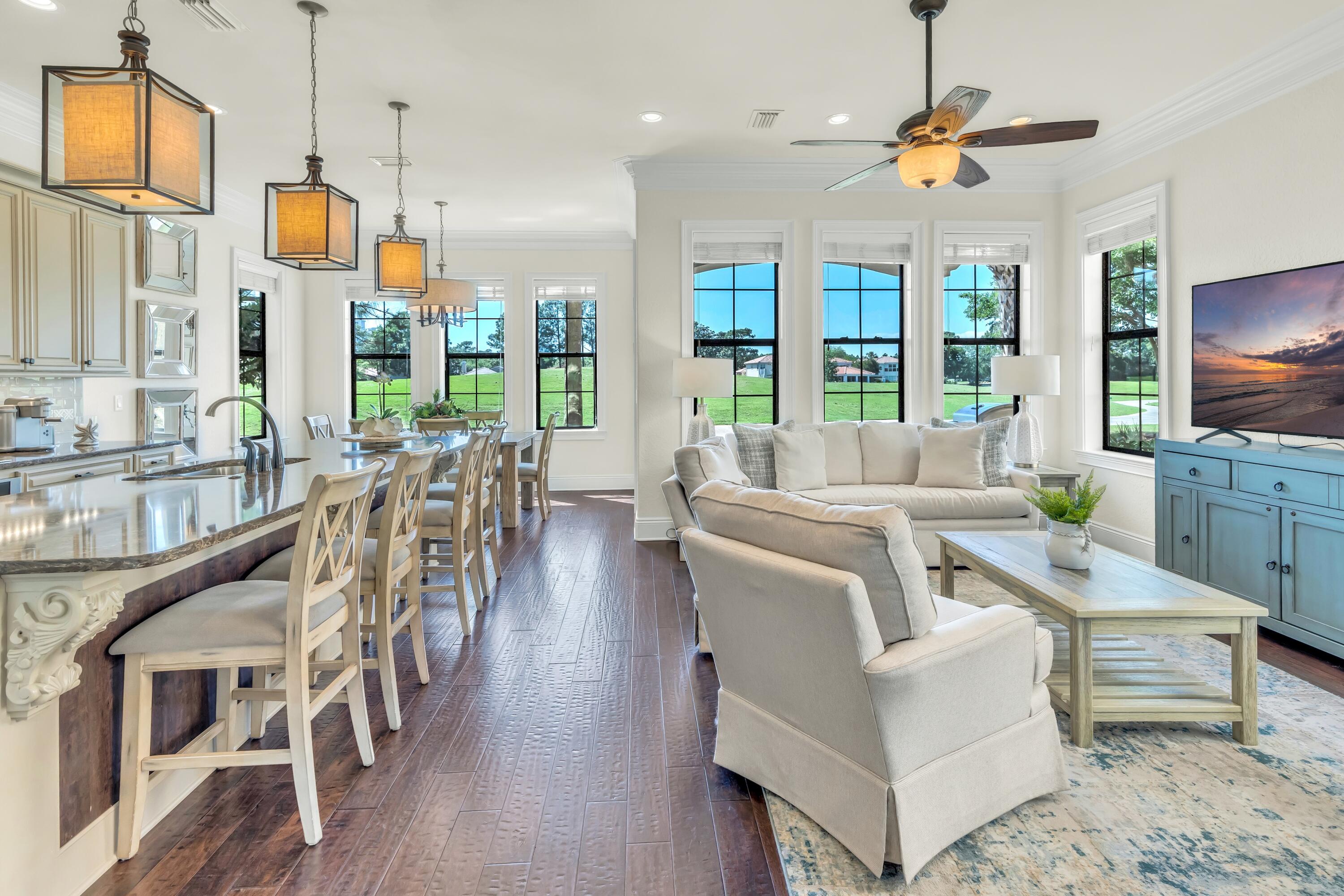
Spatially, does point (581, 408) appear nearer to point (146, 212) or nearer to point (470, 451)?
point (470, 451)

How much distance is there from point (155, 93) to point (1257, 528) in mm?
4584

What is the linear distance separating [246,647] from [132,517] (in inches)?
16.6

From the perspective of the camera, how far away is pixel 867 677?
1629 mm

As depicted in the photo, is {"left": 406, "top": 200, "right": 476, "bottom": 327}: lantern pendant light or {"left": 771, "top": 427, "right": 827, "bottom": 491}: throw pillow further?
{"left": 406, "top": 200, "right": 476, "bottom": 327}: lantern pendant light

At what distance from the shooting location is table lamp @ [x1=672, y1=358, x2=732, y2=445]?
529 cm

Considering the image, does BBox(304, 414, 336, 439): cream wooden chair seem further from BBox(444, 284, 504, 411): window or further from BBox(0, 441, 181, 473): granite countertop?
BBox(444, 284, 504, 411): window

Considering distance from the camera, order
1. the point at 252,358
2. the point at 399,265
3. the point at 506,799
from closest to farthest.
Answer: the point at 506,799 → the point at 399,265 → the point at 252,358

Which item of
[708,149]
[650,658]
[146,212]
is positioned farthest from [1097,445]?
[146,212]

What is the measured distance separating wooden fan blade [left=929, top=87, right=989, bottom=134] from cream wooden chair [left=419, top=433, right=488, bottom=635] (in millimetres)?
2448

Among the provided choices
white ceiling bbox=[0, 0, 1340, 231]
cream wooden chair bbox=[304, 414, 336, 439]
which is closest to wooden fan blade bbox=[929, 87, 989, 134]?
white ceiling bbox=[0, 0, 1340, 231]

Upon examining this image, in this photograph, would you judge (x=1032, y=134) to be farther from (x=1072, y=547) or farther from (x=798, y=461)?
(x=798, y=461)

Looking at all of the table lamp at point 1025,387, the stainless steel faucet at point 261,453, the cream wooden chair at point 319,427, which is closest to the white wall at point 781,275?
the table lamp at point 1025,387

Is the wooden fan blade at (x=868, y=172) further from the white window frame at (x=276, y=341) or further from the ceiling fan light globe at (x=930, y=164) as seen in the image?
the white window frame at (x=276, y=341)

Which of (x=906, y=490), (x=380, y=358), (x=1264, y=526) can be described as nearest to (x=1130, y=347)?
(x=906, y=490)
